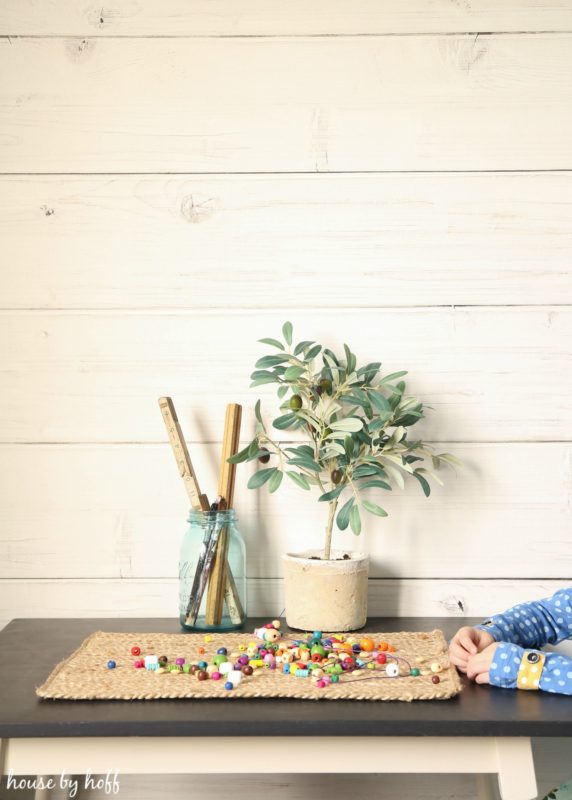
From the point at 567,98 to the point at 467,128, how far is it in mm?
163

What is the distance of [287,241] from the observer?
4.20 feet

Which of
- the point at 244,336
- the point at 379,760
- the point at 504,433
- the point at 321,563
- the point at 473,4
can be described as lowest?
the point at 379,760

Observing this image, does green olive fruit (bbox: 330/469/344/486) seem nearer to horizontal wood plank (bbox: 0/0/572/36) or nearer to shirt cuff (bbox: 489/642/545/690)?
shirt cuff (bbox: 489/642/545/690)

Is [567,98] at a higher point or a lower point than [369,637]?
higher

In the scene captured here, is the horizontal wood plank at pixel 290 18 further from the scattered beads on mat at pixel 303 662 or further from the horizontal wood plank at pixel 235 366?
the scattered beads on mat at pixel 303 662

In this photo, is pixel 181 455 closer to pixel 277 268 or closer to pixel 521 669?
pixel 277 268

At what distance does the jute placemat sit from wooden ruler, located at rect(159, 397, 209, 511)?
0.22m

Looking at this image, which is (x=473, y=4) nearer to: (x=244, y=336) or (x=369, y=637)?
(x=244, y=336)

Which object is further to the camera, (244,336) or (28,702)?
(244,336)

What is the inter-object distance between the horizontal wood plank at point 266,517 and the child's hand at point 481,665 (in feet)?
1.14

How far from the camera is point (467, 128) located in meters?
1.28

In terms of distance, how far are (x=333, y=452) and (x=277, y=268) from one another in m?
0.32

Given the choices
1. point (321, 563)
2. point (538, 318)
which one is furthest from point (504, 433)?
point (321, 563)

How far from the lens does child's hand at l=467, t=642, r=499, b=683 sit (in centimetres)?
90
